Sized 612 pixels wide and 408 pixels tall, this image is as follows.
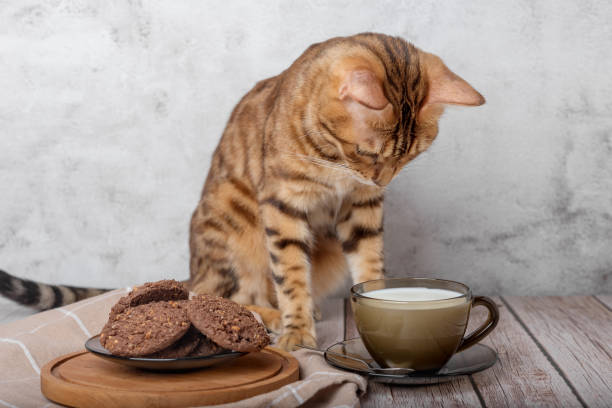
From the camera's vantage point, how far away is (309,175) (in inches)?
74.2

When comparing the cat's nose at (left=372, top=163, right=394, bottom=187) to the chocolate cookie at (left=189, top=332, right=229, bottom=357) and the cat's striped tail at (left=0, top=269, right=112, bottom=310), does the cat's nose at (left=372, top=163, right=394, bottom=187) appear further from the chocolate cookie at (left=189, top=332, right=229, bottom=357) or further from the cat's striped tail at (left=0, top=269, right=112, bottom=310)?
the cat's striped tail at (left=0, top=269, right=112, bottom=310)

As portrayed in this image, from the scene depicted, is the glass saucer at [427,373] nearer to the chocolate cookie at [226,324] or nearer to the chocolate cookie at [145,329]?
the chocolate cookie at [226,324]

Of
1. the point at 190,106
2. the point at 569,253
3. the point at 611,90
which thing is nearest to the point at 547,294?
the point at 569,253

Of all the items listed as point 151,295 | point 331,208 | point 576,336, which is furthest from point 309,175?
point 576,336

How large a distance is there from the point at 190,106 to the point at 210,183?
42 cm

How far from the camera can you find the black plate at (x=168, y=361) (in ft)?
4.23

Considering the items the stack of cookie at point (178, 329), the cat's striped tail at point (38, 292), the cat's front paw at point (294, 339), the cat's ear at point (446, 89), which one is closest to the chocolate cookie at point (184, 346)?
the stack of cookie at point (178, 329)

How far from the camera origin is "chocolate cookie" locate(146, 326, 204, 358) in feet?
4.30

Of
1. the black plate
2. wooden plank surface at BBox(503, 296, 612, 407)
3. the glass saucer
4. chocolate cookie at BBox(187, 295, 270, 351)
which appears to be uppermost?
chocolate cookie at BBox(187, 295, 270, 351)

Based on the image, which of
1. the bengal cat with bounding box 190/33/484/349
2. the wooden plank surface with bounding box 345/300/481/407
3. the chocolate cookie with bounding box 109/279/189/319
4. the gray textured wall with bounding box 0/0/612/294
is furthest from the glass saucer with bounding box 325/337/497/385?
the gray textured wall with bounding box 0/0/612/294

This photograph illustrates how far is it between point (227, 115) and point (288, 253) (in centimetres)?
78

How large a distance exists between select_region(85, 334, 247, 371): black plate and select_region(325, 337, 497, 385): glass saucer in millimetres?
271

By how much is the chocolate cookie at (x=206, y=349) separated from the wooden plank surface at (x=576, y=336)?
0.78 meters

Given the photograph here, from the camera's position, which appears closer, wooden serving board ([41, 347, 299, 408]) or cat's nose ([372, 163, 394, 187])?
wooden serving board ([41, 347, 299, 408])
